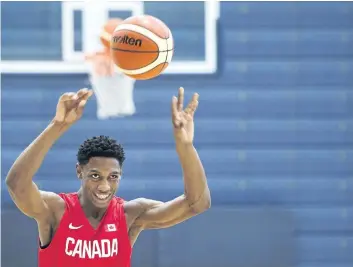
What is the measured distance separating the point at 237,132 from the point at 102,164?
12.3 ft

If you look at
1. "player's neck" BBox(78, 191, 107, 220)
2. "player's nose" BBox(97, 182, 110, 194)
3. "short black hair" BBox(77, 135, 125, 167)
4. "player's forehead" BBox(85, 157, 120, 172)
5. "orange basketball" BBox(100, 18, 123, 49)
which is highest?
"orange basketball" BBox(100, 18, 123, 49)

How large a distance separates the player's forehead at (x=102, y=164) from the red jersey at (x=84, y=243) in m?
0.24

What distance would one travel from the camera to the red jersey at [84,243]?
3.94m

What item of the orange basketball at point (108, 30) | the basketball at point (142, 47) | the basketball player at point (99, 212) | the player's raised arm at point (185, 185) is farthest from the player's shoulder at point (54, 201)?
the orange basketball at point (108, 30)

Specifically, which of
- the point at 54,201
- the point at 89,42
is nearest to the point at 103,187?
the point at 54,201

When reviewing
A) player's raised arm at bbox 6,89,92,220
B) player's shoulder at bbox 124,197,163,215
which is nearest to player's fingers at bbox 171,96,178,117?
player's raised arm at bbox 6,89,92,220

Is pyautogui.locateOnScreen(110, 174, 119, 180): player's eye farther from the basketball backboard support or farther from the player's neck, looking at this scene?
the basketball backboard support

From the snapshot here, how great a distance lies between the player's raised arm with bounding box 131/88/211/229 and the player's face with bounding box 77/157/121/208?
0.87ft

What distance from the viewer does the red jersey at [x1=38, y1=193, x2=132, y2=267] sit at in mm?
3939

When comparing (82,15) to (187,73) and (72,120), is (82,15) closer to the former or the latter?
(187,73)

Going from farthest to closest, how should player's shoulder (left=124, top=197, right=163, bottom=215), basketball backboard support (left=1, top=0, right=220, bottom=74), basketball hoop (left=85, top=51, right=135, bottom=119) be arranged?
1. basketball backboard support (left=1, top=0, right=220, bottom=74)
2. basketball hoop (left=85, top=51, right=135, bottom=119)
3. player's shoulder (left=124, top=197, right=163, bottom=215)

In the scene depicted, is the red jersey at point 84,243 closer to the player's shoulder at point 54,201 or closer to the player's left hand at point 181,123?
the player's shoulder at point 54,201

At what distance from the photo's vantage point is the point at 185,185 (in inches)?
148

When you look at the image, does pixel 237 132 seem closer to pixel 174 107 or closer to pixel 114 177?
pixel 114 177
